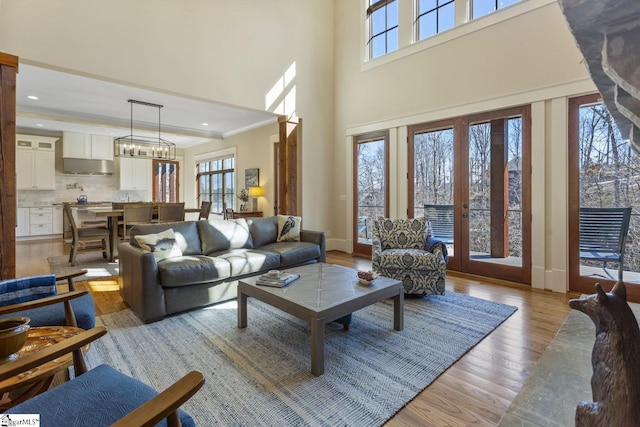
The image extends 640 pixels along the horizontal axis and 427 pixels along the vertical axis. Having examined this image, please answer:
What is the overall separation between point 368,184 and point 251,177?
3.02 meters

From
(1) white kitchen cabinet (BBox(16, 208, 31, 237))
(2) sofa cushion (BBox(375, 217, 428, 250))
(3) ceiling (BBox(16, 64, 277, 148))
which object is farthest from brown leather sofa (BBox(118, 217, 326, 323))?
(1) white kitchen cabinet (BBox(16, 208, 31, 237))

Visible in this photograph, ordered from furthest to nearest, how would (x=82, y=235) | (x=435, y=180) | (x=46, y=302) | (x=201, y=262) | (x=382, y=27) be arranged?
(x=382, y=27), (x=82, y=235), (x=435, y=180), (x=201, y=262), (x=46, y=302)

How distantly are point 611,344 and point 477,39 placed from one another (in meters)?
4.72

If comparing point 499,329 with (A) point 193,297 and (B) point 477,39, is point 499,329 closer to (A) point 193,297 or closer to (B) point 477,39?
(A) point 193,297

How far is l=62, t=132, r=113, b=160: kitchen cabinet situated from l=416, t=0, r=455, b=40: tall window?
849 cm

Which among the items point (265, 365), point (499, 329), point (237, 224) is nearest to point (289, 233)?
point (237, 224)

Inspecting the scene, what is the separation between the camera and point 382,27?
5.57 m

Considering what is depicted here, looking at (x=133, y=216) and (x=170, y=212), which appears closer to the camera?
(x=133, y=216)

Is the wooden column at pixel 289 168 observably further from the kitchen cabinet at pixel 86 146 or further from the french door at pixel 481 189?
the kitchen cabinet at pixel 86 146

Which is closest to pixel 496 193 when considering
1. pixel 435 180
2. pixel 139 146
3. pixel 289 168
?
pixel 435 180

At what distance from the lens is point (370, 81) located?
5629 millimetres

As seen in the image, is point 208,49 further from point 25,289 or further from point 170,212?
point 25,289

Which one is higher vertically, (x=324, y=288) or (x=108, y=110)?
(x=108, y=110)

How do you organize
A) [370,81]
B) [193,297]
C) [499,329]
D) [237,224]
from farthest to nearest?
[370,81] → [237,224] → [193,297] → [499,329]
